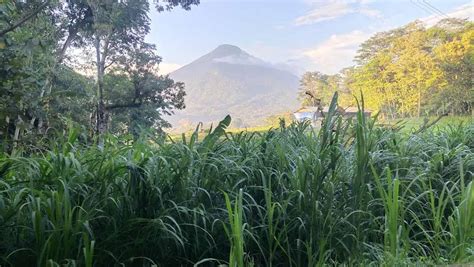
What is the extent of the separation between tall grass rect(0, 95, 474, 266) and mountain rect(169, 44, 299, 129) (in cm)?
299

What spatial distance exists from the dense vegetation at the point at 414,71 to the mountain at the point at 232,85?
36 cm

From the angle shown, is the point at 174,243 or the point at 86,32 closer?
the point at 174,243

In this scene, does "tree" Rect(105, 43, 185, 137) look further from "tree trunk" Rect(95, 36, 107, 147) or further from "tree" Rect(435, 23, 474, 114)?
"tree" Rect(435, 23, 474, 114)

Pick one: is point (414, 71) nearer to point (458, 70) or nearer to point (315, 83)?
point (458, 70)

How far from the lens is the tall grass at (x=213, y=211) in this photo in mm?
982

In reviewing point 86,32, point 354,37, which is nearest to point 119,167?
point 86,32

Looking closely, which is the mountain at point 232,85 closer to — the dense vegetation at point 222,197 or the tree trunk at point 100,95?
the tree trunk at point 100,95

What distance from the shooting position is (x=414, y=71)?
216 inches

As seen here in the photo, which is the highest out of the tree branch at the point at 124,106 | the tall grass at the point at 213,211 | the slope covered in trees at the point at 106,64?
the slope covered in trees at the point at 106,64

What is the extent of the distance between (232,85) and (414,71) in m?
2.76

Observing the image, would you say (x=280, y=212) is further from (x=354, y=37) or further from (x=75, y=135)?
(x=354, y=37)

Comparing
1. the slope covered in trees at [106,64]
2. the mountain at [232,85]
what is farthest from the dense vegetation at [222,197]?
the mountain at [232,85]

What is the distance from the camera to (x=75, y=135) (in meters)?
1.51

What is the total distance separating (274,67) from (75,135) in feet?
11.6
